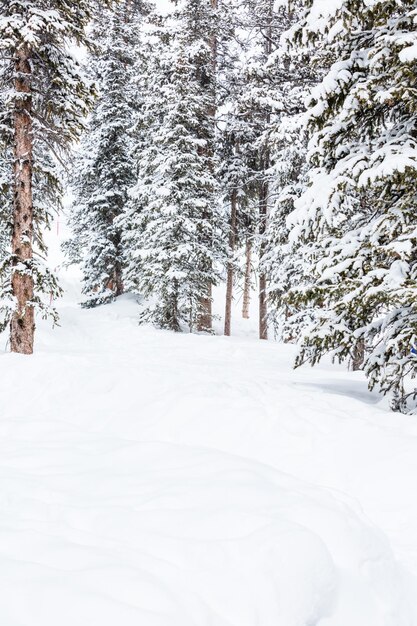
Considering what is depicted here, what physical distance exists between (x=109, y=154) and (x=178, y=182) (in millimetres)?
7176

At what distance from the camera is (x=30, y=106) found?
376 inches

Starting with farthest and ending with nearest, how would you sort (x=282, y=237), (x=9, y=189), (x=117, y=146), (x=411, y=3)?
1. (x=117, y=146)
2. (x=282, y=237)
3. (x=9, y=189)
4. (x=411, y=3)

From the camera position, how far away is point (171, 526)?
365 cm

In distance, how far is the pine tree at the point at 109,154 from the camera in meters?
22.2

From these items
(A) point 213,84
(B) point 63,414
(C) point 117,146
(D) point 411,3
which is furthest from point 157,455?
(C) point 117,146

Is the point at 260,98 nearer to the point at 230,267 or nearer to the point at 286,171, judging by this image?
the point at 286,171

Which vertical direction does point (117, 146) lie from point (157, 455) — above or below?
above

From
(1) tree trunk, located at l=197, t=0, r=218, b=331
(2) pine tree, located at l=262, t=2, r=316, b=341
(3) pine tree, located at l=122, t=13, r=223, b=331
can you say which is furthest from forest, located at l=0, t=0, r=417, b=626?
(1) tree trunk, located at l=197, t=0, r=218, b=331

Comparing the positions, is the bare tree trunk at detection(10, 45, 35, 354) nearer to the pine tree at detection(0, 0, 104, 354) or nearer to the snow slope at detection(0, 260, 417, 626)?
the pine tree at detection(0, 0, 104, 354)

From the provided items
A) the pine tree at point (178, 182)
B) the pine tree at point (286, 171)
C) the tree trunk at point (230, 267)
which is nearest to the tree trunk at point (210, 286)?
the pine tree at point (178, 182)

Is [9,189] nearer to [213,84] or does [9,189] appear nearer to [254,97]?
[254,97]

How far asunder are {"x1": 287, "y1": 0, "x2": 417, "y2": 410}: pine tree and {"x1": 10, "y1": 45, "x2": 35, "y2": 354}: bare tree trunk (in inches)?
215

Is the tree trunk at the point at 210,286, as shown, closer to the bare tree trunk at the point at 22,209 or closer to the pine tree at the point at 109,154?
the pine tree at the point at 109,154

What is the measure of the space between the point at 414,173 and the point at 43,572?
19.7 feet
